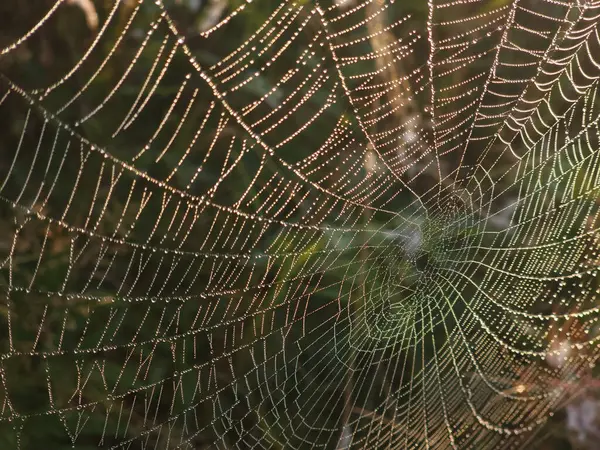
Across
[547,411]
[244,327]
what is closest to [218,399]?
[244,327]

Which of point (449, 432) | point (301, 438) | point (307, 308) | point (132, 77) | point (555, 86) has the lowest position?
point (301, 438)

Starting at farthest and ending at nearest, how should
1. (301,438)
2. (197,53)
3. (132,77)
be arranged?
(301,438) → (197,53) → (132,77)

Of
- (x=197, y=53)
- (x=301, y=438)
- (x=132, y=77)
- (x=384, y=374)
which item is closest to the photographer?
(x=132, y=77)

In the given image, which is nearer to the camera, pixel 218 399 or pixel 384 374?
pixel 218 399

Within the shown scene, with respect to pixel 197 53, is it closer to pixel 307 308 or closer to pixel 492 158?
pixel 307 308

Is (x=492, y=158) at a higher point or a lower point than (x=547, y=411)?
higher

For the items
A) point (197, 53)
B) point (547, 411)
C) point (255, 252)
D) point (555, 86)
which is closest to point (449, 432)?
point (547, 411)
